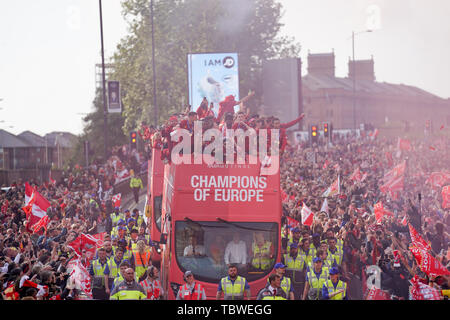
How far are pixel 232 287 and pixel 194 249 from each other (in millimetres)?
1542

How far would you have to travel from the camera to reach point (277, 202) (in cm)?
1259

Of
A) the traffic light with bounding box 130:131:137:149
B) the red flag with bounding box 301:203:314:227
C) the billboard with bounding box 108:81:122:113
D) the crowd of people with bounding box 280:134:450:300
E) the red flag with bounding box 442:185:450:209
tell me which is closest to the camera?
the crowd of people with bounding box 280:134:450:300

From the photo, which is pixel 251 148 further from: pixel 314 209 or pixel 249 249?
pixel 314 209

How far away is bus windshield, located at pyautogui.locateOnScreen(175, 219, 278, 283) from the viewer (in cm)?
1225

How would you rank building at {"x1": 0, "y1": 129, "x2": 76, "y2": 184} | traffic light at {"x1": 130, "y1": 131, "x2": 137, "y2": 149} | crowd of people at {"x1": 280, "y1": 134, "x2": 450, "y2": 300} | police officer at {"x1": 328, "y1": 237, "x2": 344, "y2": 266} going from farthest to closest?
building at {"x1": 0, "y1": 129, "x2": 76, "y2": 184} < traffic light at {"x1": 130, "y1": 131, "x2": 137, "y2": 149} < police officer at {"x1": 328, "y1": 237, "x2": 344, "y2": 266} < crowd of people at {"x1": 280, "y1": 134, "x2": 450, "y2": 300}

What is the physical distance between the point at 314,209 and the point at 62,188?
54.5 ft

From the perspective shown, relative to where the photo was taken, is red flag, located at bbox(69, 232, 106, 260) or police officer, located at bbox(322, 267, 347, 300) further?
red flag, located at bbox(69, 232, 106, 260)

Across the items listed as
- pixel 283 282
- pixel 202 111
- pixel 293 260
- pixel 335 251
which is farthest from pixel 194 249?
pixel 202 111

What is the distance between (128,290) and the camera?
10492 millimetres

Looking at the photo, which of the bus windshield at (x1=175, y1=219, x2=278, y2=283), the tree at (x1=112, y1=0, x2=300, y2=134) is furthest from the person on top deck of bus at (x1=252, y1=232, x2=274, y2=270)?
the tree at (x1=112, y1=0, x2=300, y2=134)

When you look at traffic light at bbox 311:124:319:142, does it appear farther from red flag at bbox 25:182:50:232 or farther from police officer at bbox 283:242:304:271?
police officer at bbox 283:242:304:271

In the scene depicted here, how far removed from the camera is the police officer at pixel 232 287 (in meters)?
11.0

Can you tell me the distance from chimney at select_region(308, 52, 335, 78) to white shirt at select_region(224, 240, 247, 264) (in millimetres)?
118931

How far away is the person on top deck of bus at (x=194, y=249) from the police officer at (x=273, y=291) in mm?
2022
